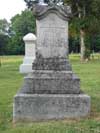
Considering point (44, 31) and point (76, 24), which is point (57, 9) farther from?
point (76, 24)

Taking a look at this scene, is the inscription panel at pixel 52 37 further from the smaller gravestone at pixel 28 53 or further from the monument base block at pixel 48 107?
the smaller gravestone at pixel 28 53

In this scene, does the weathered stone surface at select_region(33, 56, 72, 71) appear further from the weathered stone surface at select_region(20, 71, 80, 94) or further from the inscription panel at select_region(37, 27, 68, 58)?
the weathered stone surface at select_region(20, 71, 80, 94)

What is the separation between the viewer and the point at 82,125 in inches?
348

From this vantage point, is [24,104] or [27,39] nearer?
[24,104]

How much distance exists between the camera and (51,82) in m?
9.93

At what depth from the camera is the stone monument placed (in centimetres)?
955

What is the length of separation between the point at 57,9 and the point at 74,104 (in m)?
2.17

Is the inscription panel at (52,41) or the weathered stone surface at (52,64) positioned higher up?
the inscription panel at (52,41)

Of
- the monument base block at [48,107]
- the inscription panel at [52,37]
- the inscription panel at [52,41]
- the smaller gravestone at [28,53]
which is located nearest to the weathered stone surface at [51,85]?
the monument base block at [48,107]

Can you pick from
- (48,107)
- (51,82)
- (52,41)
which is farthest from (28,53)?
(48,107)

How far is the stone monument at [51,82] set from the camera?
9.55 meters

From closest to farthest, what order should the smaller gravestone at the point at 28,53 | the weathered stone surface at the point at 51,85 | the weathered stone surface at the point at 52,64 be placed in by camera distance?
the weathered stone surface at the point at 51,85, the weathered stone surface at the point at 52,64, the smaller gravestone at the point at 28,53

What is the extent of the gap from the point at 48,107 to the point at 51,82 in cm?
Result: 63

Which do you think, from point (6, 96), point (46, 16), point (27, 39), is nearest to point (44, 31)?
point (46, 16)
